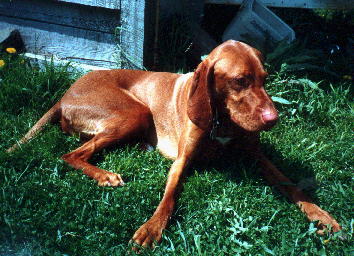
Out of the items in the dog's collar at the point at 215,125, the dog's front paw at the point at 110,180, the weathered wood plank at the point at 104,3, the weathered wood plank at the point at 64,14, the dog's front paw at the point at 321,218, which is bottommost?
the dog's front paw at the point at 110,180

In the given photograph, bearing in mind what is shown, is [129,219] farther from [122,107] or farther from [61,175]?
[122,107]

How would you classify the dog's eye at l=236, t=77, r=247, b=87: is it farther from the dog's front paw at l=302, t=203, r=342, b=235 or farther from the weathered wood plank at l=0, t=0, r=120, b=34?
the weathered wood plank at l=0, t=0, r=120, b=34

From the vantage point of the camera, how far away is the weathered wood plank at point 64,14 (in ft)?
15.1

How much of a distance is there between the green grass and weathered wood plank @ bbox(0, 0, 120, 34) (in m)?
1.06

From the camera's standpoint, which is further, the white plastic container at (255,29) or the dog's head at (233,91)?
the white plastic container at (255,29)

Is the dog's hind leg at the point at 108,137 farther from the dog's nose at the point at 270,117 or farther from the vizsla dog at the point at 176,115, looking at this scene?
the dog's nose at the point at 270,117

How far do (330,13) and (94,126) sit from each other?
14.8 feet

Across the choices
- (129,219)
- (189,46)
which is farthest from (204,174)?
(189,46)

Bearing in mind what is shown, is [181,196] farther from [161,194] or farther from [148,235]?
[148,235]

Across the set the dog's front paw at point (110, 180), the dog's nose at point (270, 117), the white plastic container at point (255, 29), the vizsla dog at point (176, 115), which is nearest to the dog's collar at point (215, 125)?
the vizsla dog at point (176, 115)

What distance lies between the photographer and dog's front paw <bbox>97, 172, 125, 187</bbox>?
306cm

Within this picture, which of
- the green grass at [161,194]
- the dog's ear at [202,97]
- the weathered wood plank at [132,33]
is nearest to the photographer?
the green grass at [161,194]

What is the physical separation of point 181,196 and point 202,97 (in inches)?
29.0

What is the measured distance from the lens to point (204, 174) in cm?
324
